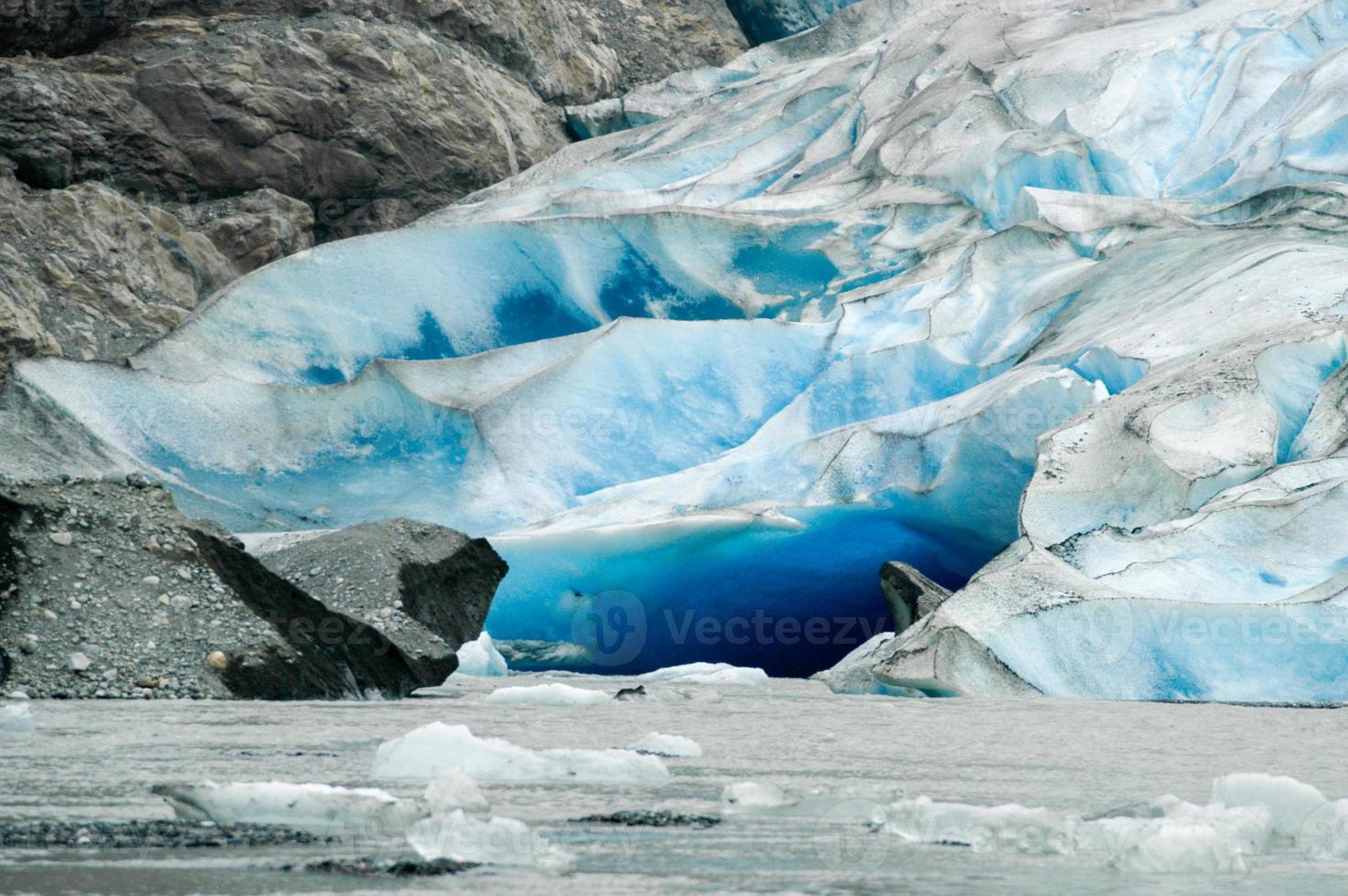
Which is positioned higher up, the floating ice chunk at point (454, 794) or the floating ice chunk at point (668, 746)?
the floating ice chunk at point (454, 794)

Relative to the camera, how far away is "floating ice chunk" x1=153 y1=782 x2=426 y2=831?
204cm

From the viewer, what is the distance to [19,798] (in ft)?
7.30

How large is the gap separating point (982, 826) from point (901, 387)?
587cm

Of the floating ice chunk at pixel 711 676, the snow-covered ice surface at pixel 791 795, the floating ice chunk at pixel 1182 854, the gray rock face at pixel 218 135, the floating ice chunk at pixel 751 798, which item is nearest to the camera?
the snow-covered ice surface at pixel 791 795

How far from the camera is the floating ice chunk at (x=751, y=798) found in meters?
2.30

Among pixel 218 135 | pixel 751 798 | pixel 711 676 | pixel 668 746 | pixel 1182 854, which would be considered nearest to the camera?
pixel 1182 854

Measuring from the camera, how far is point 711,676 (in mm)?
6043

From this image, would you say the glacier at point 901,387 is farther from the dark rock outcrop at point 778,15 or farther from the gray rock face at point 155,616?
the dark rock outcrop at point 778,15

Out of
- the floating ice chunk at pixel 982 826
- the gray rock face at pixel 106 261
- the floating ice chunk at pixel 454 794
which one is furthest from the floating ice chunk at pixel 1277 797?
the gray rock face at pixel 106 261

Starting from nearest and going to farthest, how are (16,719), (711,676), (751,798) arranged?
(751,798), (16,719), (711,676)

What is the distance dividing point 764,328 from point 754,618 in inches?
71.1

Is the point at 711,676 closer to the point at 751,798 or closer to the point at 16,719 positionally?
the point at 16,719

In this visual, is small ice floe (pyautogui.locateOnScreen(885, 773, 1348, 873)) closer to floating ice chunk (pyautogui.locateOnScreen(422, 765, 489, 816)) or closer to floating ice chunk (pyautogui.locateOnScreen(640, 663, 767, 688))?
floating ice chunk (pyautogui.locateOnScreen(422, 765, 489, 816))

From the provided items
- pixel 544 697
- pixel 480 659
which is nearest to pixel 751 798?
pixel 544 697
